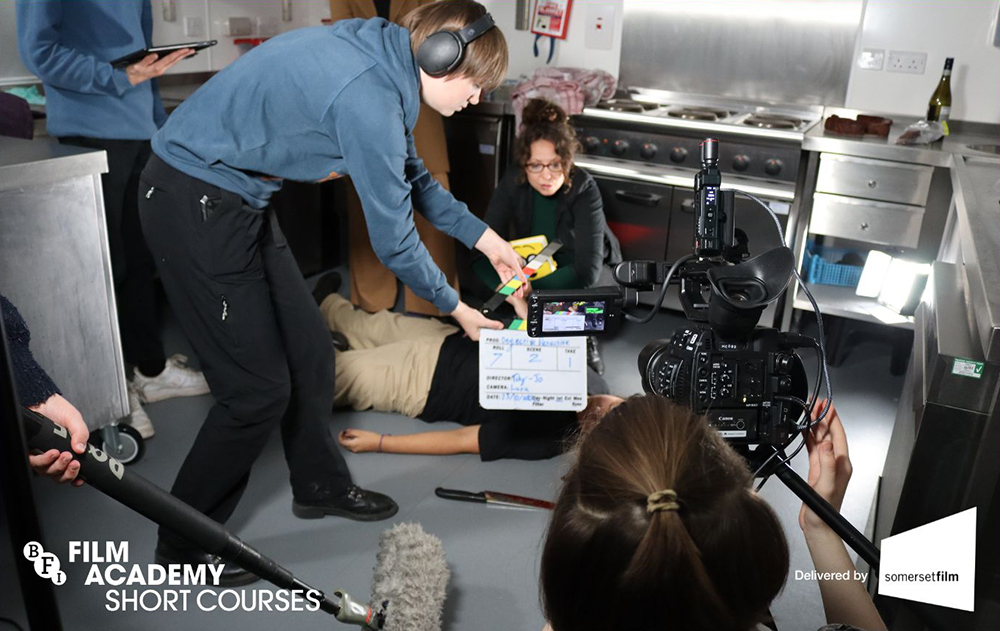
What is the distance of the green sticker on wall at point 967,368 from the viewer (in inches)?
52.8

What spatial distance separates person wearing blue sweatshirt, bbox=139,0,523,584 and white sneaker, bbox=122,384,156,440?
0.59m

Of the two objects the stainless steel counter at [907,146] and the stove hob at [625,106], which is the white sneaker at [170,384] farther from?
the stainless steel counter at [907,146]

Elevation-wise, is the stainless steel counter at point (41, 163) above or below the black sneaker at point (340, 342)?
above

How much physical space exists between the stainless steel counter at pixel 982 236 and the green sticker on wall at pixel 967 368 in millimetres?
26

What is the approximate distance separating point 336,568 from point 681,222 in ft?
6.24

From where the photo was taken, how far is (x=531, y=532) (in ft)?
6.73

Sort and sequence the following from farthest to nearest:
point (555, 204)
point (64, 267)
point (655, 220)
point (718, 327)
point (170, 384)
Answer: point (655, 220) → point (555, 204) → point (170, 384) → point (64, 267) → point (718, 327)

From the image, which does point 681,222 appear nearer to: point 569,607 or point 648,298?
point 648,298

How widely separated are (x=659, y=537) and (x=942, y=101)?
3.04m

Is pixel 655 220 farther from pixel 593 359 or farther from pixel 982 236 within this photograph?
pixel 982 236

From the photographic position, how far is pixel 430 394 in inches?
98.9

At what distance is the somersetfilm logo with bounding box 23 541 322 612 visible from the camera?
5.82 feet

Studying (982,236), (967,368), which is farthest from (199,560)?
(982,236)

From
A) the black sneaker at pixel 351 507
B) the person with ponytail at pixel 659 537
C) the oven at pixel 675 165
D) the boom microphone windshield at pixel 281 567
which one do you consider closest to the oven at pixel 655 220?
the oven at pixel 675 165
